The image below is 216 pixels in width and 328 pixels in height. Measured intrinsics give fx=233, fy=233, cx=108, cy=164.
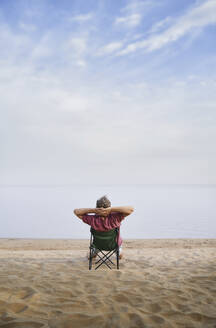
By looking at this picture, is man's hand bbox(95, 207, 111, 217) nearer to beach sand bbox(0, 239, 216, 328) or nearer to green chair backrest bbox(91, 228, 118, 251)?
green chair backrest bbox(91, 228, 118, 251)

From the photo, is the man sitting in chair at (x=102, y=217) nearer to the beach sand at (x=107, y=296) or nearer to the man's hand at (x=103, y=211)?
the man's hand at (x=103, y=211)

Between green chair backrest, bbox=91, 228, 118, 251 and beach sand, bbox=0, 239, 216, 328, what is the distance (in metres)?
0.50

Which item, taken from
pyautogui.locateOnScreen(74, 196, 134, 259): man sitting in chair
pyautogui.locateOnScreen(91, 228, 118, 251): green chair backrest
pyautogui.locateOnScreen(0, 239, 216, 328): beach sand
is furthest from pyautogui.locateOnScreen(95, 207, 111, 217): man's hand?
pyautogui.locateOnScreen(0, 239, 216, 328): beach sand

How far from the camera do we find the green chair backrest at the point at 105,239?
4629 mm

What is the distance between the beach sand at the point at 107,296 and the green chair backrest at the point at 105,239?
50 centimetres

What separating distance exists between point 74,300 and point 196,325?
1456mm

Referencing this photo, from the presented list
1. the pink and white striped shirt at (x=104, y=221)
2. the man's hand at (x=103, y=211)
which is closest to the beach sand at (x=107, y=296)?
the pink and white striped shirt at (x=104, y=221)

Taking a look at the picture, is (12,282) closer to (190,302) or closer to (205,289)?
(190,302)

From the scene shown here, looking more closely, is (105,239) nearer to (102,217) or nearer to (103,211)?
(102,217)

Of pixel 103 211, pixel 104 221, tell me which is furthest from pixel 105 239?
pixel 103 211

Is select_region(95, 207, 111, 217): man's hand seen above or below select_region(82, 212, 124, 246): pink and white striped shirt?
above

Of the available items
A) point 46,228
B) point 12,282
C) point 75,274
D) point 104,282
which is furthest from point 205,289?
point 46,228

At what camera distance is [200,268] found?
456 cm

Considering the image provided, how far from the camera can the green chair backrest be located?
4.63 meters
